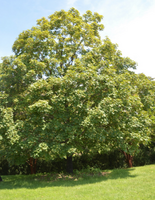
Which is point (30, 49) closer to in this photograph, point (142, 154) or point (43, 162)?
point (43, 162)

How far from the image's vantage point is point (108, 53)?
17797 mm

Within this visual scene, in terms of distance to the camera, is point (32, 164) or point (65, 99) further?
point (32, 164)

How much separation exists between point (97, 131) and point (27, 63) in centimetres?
879

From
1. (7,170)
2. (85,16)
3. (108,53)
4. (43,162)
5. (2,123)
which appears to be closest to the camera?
(2,123)

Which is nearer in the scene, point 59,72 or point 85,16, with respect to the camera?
point 59,72

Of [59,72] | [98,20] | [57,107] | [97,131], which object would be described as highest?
[98,20]

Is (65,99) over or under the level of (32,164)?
over

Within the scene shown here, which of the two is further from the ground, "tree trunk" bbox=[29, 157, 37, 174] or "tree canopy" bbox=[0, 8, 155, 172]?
"tree canopy" bbox=[0, 8, 155, 172]

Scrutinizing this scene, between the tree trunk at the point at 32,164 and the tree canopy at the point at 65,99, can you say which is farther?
the tree trunk at the point at 32,164

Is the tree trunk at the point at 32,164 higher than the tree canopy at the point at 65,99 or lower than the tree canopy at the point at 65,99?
lower

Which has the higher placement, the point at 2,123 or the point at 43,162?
the point at 2,123

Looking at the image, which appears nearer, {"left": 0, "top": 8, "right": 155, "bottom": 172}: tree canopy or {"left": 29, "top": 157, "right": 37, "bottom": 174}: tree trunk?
{"left": 0, "top": 8, "right": 155, "bottom": 172}: tree canopy

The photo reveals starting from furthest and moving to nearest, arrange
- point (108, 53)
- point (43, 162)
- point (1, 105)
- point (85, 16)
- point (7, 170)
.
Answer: point (7, 170)
point (43, 162)
point (85, 16)
point (108, 53)
point (1, 105)

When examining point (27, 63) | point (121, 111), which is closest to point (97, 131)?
point (121, 111)
